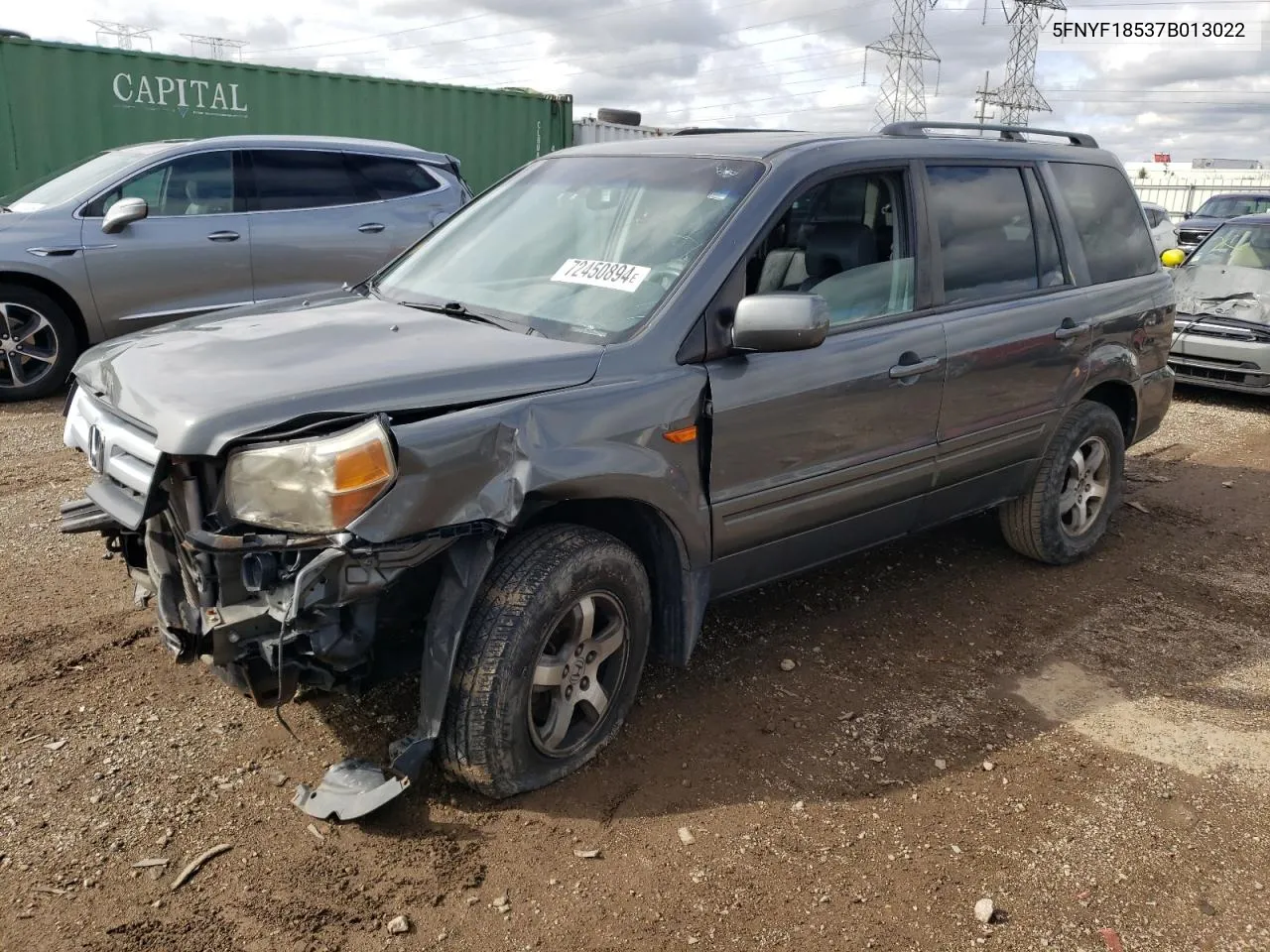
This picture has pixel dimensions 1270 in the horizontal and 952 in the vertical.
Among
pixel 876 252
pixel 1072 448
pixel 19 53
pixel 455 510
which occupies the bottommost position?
pixel 1072 448

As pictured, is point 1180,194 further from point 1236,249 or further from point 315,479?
point 315,479

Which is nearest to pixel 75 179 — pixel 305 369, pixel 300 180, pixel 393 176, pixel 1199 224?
pixel 300 180

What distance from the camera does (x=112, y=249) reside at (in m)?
7.13

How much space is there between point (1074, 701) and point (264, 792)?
2783mm

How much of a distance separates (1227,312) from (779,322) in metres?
7.69

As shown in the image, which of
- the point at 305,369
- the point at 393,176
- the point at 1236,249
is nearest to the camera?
the point at 305,369

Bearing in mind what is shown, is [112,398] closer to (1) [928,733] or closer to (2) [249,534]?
(2) [249,534]

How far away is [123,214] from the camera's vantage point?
6.91 metres

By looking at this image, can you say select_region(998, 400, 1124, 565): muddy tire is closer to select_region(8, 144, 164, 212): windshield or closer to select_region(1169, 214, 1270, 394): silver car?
select_region(1169, 214, 1270, 394): silver car

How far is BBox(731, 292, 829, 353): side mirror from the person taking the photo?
9.90 feet

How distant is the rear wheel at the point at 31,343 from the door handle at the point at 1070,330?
250 inches

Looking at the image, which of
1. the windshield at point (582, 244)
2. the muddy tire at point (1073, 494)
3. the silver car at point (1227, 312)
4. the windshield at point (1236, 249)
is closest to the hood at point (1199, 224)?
the windshield at point (1236, 249)

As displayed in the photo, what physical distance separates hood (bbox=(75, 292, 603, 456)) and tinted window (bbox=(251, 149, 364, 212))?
490cm

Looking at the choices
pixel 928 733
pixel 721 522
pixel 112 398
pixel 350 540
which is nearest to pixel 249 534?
pixel 350 540
